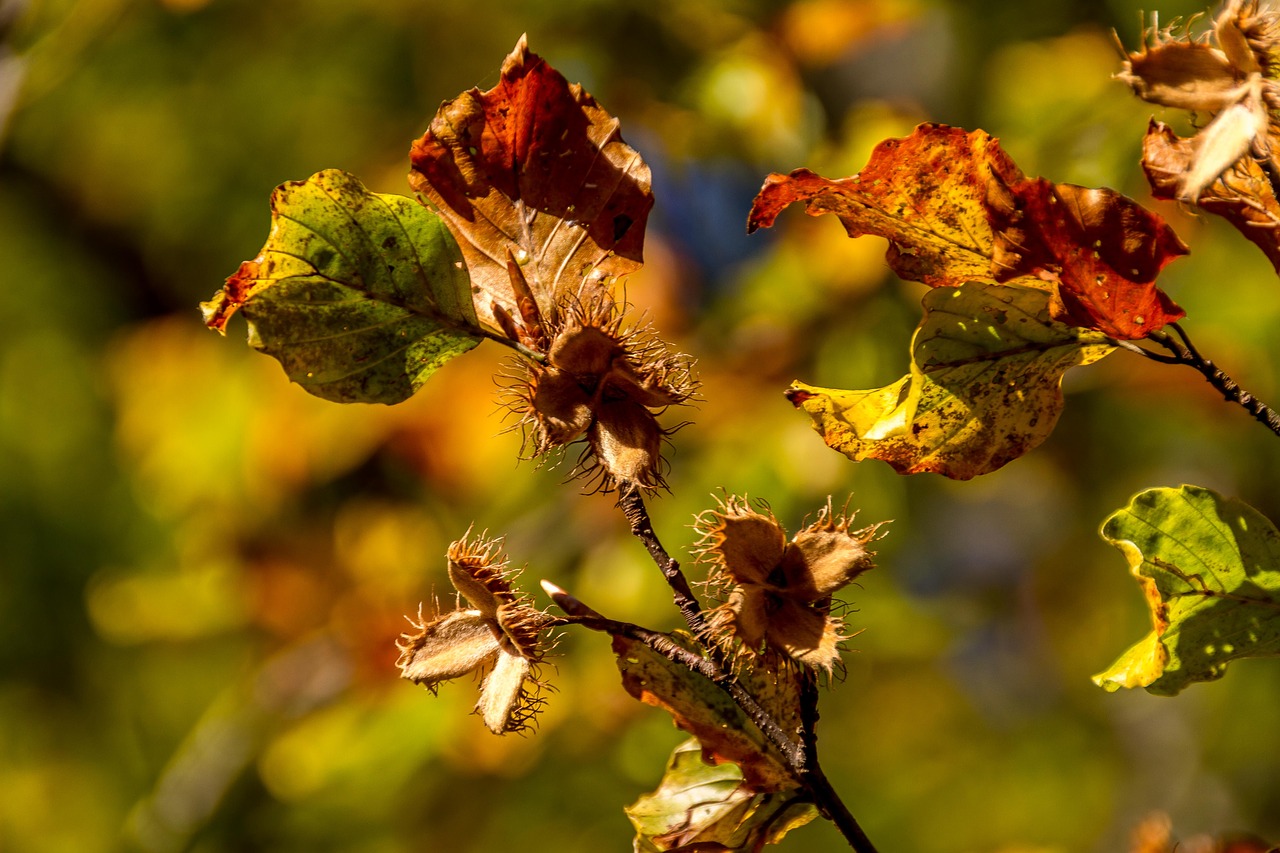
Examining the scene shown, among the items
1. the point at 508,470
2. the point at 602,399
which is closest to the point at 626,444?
the point at 602,399

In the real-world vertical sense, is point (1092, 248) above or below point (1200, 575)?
above

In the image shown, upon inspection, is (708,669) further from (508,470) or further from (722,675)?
(508,470)

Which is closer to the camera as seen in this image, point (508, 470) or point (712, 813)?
point (712, 813)

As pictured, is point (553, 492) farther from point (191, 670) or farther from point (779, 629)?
point (779, 629)

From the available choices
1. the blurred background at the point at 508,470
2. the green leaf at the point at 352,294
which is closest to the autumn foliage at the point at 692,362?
the green leaf at the point at 352,294

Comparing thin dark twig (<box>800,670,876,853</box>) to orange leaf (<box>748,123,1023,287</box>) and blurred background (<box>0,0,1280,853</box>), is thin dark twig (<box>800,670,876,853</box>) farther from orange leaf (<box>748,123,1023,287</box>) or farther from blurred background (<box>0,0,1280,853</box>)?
blurred background (<box>0,0,1280,853</box>)

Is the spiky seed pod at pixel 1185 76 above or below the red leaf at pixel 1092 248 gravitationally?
above

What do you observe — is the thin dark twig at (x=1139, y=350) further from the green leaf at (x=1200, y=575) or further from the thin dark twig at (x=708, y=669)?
the thin dark twig at (x=708, y=669)

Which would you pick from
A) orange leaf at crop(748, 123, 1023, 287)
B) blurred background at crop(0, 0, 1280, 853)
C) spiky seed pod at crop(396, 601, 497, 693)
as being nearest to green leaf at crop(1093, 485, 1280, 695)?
orange leaf at crop(748, 123, 1023, 287)
